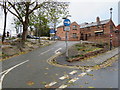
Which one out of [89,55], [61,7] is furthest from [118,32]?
[89,55]

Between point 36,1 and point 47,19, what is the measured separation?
3.68m

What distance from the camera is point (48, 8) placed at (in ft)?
59.5

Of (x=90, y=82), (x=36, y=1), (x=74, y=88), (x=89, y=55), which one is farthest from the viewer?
(x=36, y=1)

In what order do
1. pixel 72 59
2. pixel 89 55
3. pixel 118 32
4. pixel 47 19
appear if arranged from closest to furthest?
pixel 72 59
pixel 89 55
pixel 47 19
pixel 118 32

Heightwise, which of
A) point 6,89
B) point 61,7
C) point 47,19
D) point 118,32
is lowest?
point 6,89

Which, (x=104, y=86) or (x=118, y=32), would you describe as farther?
(x=118, y=32)

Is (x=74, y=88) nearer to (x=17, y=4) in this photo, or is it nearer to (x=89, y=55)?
(x=89, y=55)

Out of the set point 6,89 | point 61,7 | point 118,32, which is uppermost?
point 61,7

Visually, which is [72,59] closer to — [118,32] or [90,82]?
[90,82]

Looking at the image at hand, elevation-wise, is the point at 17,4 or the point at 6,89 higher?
the point at 17,4

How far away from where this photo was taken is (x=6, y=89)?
492 centimetres

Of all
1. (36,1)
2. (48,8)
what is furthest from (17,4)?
(48,8)

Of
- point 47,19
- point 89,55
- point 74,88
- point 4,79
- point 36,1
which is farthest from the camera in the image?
point 47,19

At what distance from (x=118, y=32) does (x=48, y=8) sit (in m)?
17.1
